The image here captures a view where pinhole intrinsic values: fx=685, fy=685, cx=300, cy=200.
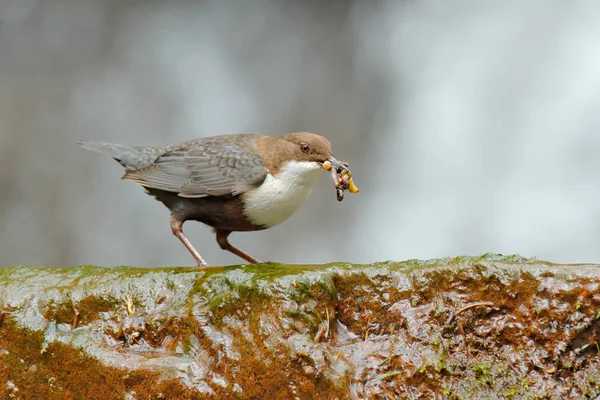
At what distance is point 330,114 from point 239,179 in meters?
6.17

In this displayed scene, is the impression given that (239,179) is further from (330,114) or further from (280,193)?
(330,114)

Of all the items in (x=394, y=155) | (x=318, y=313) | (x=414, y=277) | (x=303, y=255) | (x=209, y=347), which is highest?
(x=414, y=277)

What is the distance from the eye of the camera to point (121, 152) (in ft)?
17.4

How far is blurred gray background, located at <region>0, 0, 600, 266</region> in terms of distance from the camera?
30.9 feet

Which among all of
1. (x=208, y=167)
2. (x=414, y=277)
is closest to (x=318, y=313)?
(x=414, y=277)

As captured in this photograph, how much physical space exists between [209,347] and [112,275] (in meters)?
0.72

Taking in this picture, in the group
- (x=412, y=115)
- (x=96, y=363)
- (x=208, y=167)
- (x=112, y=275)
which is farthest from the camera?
(x=412, y=115)

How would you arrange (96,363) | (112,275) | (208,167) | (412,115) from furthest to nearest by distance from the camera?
(412,115) → (208,167) → (112,275) → (96,363)

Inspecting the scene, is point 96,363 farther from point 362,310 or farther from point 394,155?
point 394,155

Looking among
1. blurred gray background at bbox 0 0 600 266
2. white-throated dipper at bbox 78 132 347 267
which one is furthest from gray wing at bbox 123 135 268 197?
blurred gray background at bbox 0 0 600 266

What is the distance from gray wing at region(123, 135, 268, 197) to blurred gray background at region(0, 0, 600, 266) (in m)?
4.69

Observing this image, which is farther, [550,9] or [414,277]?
[550,9]

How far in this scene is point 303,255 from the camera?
970 centimetres

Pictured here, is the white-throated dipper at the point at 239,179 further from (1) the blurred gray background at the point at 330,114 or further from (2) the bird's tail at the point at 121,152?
(1) the blurred gray background at the point at 330,114
